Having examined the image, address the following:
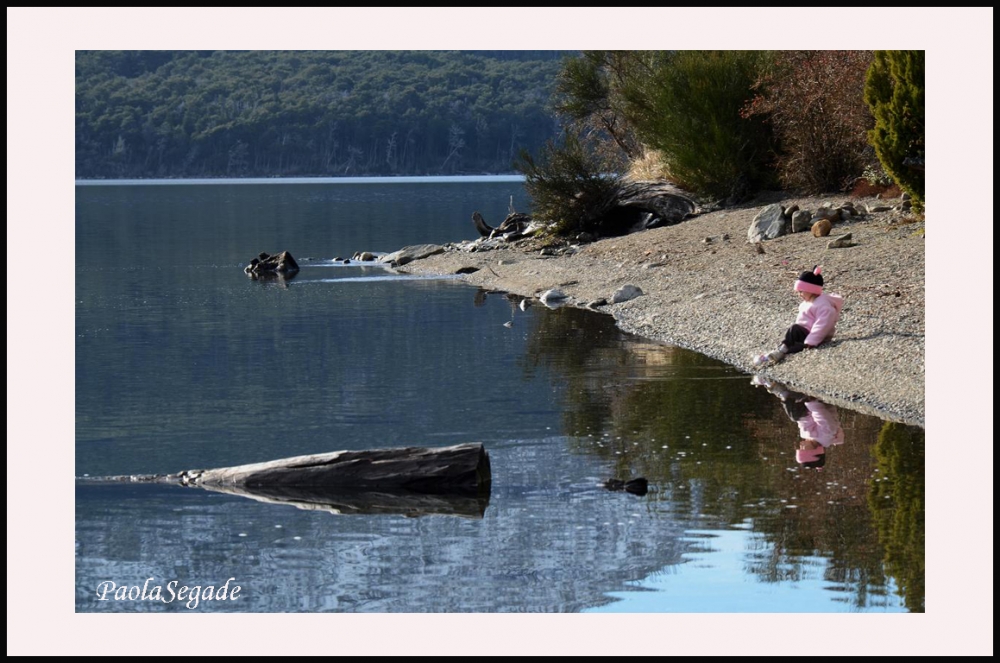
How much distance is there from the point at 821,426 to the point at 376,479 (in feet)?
14.7

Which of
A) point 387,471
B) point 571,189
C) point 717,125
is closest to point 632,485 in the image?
point 387,471

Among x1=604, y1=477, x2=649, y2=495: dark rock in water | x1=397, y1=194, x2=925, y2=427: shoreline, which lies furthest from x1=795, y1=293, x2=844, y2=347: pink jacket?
x1=604, y1=477, x2=649, y2=495: dark rock in water

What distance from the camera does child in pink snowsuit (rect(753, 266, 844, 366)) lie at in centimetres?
1526

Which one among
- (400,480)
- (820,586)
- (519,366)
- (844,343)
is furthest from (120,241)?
(820,586)

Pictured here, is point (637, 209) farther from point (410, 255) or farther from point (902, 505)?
point (902, 505)

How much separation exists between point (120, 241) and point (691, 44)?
38.3m

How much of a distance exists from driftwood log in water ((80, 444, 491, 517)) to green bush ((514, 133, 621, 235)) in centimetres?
2118

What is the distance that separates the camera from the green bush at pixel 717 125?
29875 mm

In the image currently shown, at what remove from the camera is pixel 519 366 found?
1667cm

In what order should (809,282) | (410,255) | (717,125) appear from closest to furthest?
(809,282) < (717,125) < (410,255)

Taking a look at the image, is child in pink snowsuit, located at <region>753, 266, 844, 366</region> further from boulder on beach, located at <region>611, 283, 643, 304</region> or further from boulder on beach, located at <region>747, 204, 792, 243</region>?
boulder on beach, located at <region>747, 204, 792, 243</region>

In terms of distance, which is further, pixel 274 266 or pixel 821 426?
pixel 274 266

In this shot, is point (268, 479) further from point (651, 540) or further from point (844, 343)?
point (844, 343)

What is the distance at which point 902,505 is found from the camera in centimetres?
975
